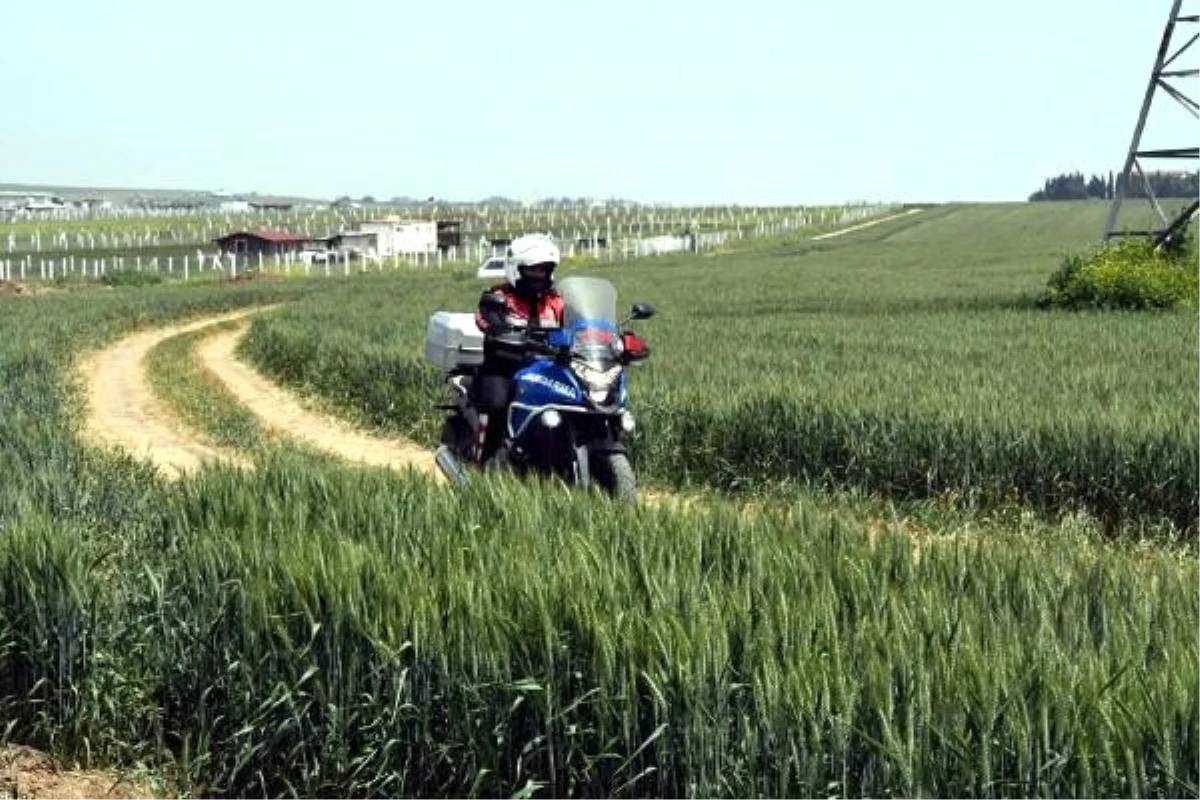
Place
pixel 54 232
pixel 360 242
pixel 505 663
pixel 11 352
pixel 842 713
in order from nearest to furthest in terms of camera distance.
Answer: pixel 842 713 → pixel 505 663 → pixel 11 352 → pixel 360 242 → pixel 54 232

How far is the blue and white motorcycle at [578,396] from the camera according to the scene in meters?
7.85

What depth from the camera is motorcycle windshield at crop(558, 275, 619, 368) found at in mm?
7844

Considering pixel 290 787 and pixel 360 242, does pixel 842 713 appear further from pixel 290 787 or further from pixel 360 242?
pixel 360 242

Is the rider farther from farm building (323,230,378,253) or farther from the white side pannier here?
farm building (323,230,378,253)

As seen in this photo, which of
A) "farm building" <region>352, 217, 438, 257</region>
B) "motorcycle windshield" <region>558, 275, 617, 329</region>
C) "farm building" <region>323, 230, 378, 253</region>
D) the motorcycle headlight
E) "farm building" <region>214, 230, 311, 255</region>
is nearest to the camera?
the motorcycle headlight

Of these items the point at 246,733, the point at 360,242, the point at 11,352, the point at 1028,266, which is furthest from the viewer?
the point at 360,242

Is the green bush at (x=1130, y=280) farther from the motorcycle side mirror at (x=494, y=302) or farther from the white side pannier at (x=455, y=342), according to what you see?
the motorcycle side mirror at (x=494, y=302)

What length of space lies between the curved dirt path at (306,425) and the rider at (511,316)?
2.44 metres

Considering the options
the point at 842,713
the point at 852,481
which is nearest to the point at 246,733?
the point at 842,713

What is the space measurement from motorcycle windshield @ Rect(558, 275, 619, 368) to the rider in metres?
0.33

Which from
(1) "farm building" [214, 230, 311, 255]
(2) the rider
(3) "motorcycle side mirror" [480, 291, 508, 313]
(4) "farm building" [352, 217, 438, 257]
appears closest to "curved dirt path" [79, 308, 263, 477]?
(2) the rider

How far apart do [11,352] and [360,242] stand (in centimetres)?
7646

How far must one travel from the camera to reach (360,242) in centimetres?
9612

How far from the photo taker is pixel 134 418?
58.9ft
